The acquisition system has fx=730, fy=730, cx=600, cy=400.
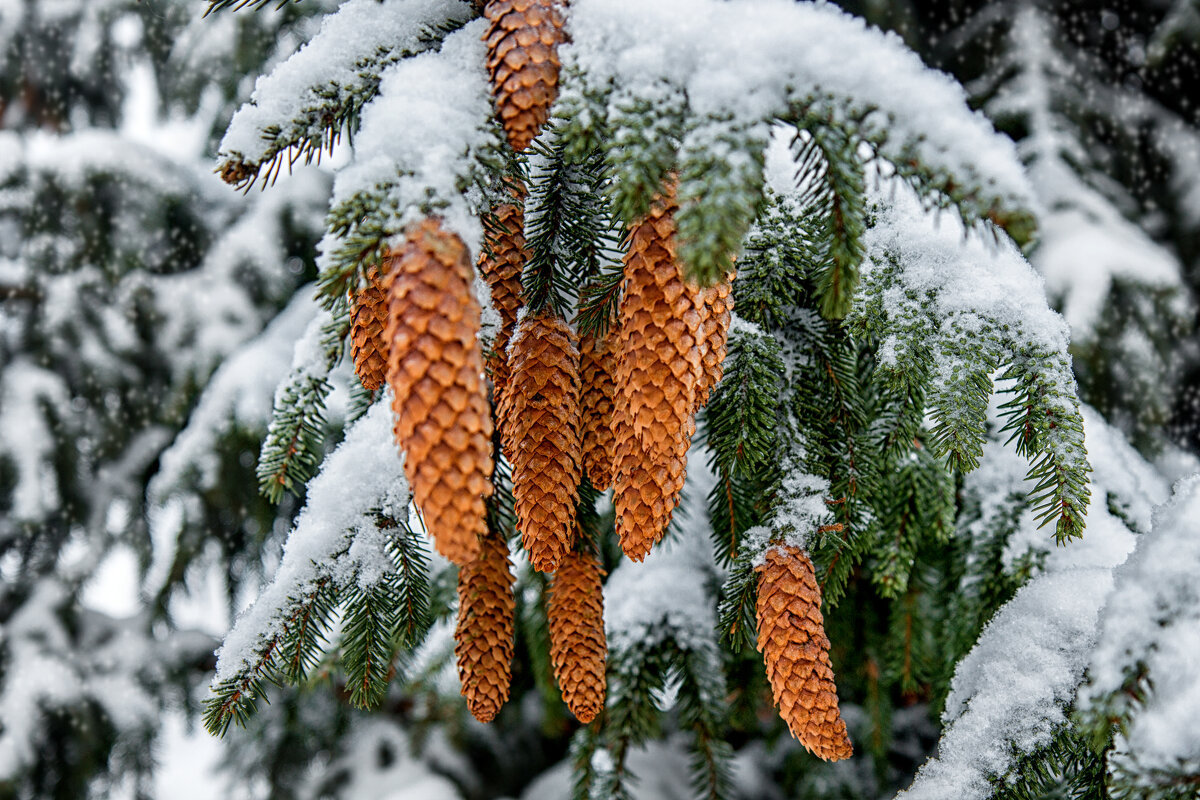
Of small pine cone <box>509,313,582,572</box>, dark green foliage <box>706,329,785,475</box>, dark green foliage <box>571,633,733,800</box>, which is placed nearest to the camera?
small pine cone <box>509,313,582,572</box>

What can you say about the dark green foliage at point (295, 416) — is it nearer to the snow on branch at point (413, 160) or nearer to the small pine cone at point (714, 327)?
the snow on branch at point (413, 160)

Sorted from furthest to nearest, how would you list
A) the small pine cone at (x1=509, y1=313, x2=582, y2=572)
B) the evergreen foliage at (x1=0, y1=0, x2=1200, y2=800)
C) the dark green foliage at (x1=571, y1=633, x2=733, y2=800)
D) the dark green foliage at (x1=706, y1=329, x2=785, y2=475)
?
the dark green foliage at (x1=571, y1=633, x2=733, y2=800)
the dark green foliage at (x1=706, y1=329, x2=785, y2=475)
the small pine cone at (x1=509, y1=313, x2=582, y2=572)
the evergreen foliage at (x1=0, y1=0, x2=1200, y2=800)

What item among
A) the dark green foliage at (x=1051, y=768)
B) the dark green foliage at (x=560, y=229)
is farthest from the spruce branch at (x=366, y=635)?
the dark green foliage at (x=1051, y=768)

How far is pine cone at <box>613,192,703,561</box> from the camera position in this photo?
69cm

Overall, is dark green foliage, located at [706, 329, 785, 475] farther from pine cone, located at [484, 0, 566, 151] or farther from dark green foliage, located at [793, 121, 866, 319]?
pine cone, located at [484, 0, 566, 151]

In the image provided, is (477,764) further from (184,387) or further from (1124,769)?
(1124,769)

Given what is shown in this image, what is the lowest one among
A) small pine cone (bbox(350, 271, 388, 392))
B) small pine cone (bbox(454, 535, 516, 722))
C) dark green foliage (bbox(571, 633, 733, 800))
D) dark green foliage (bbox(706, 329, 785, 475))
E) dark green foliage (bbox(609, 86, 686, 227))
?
dark green foliage (bbox(571, 633, 733, 800))

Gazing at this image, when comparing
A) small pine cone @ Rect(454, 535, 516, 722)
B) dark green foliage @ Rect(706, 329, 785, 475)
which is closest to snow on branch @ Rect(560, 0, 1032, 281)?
dark green foliage @ Rect(706, 329, 785, 475)

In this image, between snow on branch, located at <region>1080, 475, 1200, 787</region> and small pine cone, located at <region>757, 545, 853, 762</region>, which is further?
small pine cone, located at <region>757, 545, 853, 762</region>

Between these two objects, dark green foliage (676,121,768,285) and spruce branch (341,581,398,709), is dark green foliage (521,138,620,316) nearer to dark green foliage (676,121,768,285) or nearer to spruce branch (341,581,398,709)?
dark green foliage (676,121,768,285)

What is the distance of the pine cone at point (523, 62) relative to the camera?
66 cm

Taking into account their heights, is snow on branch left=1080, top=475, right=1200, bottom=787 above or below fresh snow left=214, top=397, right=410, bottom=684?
above

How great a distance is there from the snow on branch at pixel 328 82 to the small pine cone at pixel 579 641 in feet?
2.05

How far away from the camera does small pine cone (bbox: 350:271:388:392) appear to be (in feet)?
2.62
